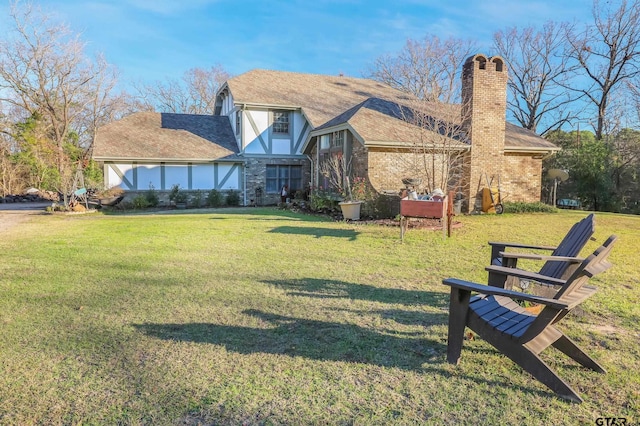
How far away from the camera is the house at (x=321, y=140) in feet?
45.2

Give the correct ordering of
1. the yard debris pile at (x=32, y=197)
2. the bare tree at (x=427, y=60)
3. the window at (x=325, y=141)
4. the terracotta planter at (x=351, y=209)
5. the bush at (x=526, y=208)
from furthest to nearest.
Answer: the bare tree at (x=427, y=60) < the yard debris pile at (x=32, y=197) < the window at (x=325, y=141) < the bush at (x=526, y=208) < the terracotta planter at (x=351, y=209)

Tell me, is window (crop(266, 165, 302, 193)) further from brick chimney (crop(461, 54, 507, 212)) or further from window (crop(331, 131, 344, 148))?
brick chimney (crop(461, 54, 507, 212))

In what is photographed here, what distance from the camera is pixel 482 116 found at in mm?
14008

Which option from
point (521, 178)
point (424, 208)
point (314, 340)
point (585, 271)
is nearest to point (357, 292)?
point (314, 340)

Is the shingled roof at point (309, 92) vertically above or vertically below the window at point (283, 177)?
above

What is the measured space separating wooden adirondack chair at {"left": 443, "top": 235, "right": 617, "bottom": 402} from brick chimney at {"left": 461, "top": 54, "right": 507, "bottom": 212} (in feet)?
38.0

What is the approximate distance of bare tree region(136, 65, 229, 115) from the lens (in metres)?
37.0

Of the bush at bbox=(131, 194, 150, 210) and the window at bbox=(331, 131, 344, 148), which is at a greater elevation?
Result: the window at bbox=(331, 131, 344, 148)

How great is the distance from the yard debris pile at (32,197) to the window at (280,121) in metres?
12.9

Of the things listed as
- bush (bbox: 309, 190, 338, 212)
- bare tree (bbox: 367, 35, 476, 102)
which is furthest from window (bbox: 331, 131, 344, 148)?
bare tree (bbox: 367, 35, 476, 102)

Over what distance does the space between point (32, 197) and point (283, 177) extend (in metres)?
15.0

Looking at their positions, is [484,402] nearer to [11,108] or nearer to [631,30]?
[631,30]

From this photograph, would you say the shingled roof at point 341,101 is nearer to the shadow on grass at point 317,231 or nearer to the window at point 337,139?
the window at point 337,139

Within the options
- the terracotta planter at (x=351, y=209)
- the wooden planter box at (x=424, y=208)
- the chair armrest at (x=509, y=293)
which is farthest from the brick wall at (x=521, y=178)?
the chair armrest at (x=509, y=293)
